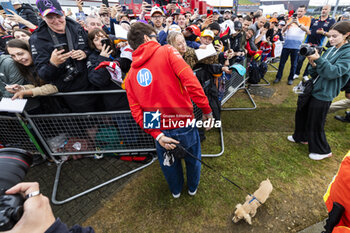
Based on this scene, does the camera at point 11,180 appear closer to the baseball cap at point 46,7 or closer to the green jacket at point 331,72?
the baseball cap at point 46,7

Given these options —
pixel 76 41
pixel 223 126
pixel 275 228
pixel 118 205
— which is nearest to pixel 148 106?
pixel 118 205

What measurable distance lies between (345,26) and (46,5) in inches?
175

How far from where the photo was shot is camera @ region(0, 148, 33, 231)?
0.69 m

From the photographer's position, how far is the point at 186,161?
2.38 metres

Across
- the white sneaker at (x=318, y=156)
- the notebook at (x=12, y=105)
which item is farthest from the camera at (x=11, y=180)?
the white sneaker at (x=318, y=156)

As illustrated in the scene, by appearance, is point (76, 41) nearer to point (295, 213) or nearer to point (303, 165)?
point (295, 213)

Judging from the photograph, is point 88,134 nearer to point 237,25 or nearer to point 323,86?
point 323,86

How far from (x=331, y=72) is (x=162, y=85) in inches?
102

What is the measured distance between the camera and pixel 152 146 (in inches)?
128

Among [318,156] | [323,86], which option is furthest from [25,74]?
[318,156]

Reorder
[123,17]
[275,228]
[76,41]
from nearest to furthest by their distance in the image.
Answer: [275,228] → [76,41] → [123,17]

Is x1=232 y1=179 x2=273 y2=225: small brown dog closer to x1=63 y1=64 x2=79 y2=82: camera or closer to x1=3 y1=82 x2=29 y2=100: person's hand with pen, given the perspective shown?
x1=63 y1=64 x2=79 y2=82: camera

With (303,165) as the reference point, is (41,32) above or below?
above

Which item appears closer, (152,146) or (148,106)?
(148,106)
